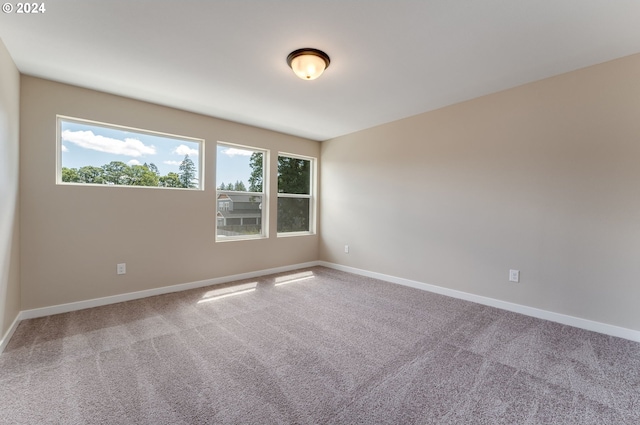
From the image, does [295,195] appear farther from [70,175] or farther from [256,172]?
[70,175]

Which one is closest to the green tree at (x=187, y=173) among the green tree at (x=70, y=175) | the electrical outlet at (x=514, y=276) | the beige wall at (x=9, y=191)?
the green tree at (x=70, y=175)

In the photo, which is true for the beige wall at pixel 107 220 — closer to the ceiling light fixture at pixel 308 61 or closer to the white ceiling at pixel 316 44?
the white ceiling at pixel 316 44

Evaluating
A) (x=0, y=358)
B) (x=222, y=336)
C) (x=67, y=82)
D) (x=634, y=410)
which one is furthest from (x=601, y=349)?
(x=67, y=82)

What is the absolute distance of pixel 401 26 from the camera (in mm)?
2014

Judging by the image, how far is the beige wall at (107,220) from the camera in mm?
2775

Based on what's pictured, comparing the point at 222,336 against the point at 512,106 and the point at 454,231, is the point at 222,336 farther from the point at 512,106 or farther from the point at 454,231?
the point at 512,106

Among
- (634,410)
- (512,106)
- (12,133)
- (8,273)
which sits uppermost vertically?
(512,106)

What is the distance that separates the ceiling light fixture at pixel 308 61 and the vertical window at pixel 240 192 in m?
2.14

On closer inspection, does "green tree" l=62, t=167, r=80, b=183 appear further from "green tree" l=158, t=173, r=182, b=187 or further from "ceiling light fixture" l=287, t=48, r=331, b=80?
"ceiling light fixture" l=287, t=48, r=331, b=80

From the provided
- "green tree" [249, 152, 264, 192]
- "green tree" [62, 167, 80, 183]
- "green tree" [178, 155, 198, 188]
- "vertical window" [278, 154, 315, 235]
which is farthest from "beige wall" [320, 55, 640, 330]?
"green tree" [62, 167, 80, 183]

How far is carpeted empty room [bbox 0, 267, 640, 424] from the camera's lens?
157cm

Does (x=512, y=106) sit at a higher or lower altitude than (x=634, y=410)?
higher

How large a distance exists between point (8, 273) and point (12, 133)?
1.21m

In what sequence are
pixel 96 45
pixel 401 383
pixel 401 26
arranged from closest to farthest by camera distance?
pixel 401 383, pixel 401 26, pixel 96 45
